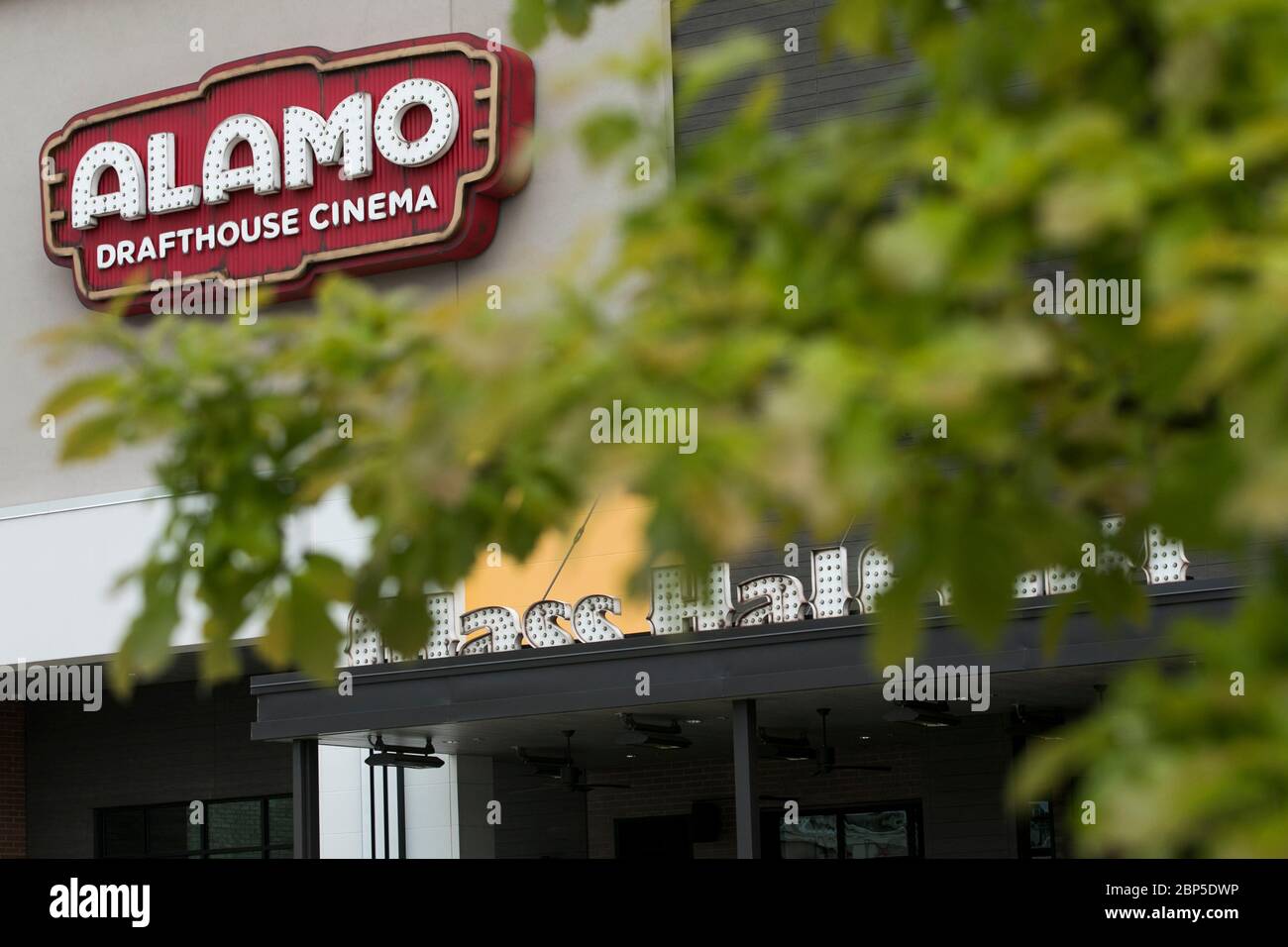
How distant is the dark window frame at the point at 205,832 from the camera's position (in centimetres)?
2272

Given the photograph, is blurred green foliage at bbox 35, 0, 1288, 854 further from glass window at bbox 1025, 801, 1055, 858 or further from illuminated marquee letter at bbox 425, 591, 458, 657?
glass window at bbox 1025, 801, 1055, 858

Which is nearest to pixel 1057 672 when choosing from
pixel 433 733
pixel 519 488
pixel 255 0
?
pixel 433 733

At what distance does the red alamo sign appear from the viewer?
1967 centimetres

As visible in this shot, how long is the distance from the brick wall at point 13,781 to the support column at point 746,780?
14.1 meters

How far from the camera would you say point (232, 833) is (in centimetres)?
2308

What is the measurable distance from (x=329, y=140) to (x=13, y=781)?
35.1 feet

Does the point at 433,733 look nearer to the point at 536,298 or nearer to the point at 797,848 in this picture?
the point at 797,848

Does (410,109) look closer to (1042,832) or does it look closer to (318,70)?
(318,70)

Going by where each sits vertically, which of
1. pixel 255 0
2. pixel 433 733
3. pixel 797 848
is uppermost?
pixel 255 0

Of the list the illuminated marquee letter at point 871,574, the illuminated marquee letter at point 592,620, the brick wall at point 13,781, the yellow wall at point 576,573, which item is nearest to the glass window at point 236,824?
the brick wall at point 13,781

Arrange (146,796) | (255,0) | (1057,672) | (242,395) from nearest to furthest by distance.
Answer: (242,395) → (1057,672) → (255,0) → (146,796)

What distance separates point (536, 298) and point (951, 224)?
2.00 feet

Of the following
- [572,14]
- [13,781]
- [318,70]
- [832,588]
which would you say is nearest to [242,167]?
Answer: [318,70]

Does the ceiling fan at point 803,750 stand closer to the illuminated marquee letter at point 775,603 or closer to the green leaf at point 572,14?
the illuminated marquee letter at point 775,603
